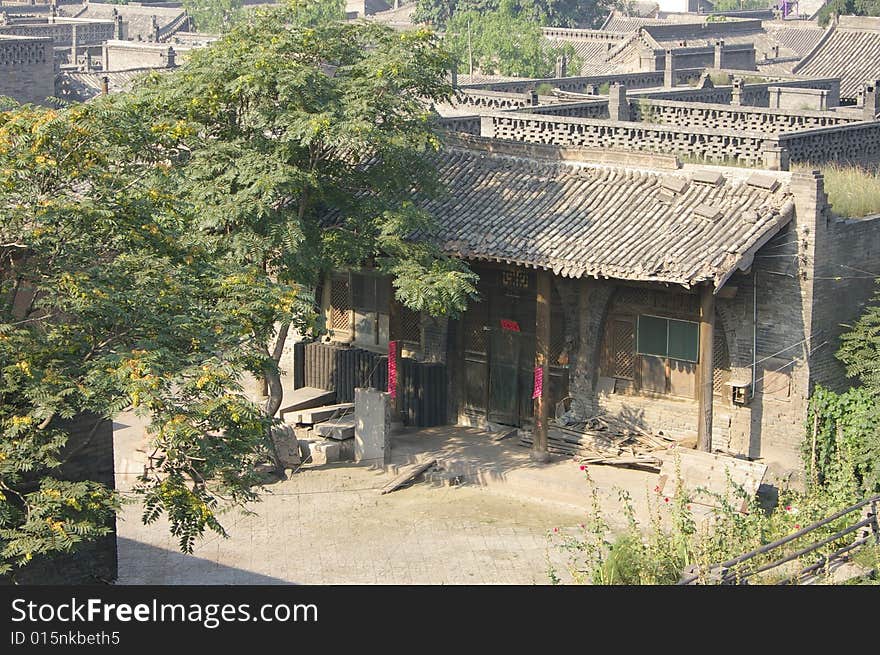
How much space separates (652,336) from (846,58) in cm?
2756

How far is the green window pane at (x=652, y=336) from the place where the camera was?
66.4 feet

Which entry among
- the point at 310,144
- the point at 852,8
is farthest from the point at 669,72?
the point at 852,8

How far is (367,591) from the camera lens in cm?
823

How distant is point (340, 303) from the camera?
2366 centimetres

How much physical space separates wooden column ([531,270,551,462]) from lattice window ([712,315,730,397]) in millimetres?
2264

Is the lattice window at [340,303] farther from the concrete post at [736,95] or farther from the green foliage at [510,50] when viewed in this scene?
the green foliage at [510,50]

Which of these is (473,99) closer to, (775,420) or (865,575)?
(775,420)

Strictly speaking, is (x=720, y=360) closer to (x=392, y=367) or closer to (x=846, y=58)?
(x=392, y=367)

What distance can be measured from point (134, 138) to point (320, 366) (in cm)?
751

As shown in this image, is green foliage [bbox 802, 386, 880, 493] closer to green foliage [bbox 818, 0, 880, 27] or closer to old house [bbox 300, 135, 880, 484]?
old house [bbox 300, 135, 880, 484]

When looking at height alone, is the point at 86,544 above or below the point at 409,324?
below

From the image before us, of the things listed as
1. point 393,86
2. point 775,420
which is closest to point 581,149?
point 393,86

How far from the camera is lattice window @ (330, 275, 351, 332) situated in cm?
2353

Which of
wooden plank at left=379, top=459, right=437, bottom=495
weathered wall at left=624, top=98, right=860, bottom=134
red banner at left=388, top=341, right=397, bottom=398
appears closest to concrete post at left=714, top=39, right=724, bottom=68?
weathered wall at left=624, top=98, right=860, bottom=134
